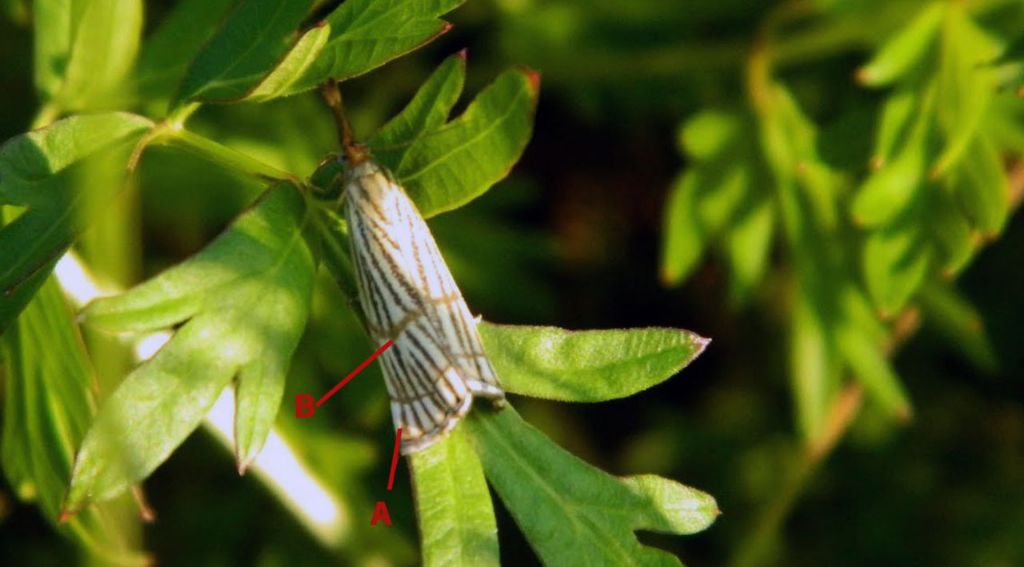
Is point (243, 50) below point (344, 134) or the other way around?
the other way around

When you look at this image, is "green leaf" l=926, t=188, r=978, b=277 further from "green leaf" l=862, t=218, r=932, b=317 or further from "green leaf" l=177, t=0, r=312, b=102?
"green leaf" l=177, t=0, r=312, b=102

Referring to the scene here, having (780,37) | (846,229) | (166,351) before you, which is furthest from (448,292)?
(780,37)

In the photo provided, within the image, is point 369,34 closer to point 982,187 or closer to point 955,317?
point 982,187

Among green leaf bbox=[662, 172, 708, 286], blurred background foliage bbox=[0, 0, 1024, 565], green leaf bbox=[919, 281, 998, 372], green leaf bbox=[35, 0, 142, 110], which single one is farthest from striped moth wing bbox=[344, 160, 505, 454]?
green leaf bbox=[919, 281, 998, 372]

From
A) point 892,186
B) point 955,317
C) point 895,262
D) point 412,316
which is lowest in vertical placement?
point 955,317

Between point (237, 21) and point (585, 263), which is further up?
point (237, 21)

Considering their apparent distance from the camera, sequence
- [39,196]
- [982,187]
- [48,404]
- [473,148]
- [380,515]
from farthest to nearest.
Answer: [380,515], [982,187], [48,404], [473,148], [39,196]

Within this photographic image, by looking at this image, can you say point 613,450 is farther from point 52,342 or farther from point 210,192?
point 52,342

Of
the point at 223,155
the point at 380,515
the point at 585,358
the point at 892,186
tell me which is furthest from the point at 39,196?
the point at 892,186
